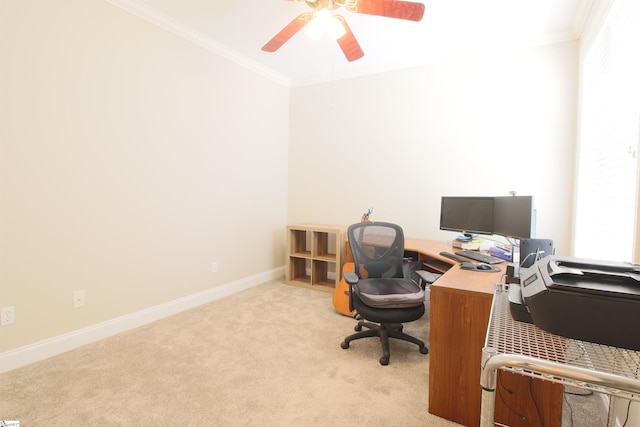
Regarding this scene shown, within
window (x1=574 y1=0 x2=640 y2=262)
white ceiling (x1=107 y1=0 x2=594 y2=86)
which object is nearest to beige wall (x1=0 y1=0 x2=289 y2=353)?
white ceiling (x1=107 y1=0 x2=594 y2=86)

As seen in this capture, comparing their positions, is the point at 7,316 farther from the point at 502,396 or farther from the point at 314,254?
the point at 502,396

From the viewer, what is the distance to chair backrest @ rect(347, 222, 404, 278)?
252 cm

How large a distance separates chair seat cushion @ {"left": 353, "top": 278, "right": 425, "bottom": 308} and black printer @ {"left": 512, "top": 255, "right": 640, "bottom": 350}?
1.23 m

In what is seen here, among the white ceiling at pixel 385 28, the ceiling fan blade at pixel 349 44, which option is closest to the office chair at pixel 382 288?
the ceiling fan blade at pixel 349 44

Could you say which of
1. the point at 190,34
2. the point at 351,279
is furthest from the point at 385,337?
the point at 190,34

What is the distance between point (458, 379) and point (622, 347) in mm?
987

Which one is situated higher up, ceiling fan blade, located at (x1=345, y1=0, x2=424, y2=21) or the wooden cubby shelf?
ceiling fan blade, located at (x1=345, y1=0, x2=424, y2=21)

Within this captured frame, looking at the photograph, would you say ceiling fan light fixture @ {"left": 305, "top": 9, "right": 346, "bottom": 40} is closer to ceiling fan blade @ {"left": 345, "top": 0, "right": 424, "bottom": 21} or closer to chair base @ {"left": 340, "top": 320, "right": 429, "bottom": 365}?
ceiling fan blade @ {"left": 345, "top": 0, "right": 424, "bottom": 21}

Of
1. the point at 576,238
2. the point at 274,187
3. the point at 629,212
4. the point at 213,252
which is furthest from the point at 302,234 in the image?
the point at 629,212

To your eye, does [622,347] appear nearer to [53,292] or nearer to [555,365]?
[555,365]

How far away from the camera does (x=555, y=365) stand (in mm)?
692

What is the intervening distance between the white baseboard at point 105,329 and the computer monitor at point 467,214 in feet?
7.90

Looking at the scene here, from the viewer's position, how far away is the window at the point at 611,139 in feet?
5.05

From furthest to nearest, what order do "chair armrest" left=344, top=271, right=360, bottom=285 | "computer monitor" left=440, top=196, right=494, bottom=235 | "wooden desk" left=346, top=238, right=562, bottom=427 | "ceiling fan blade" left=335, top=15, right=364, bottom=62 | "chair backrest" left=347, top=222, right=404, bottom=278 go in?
"computer monitor" left=440, top=196, right=494, bottom=235
"chair backrest" left=347, top=222, right=404, bottom=278
"chair armrest" left=344, top=271, right=360, bottom=285
"ceiling fan blade" left=335, top=15, right=364, bottom=62
"wooden desk" left=346, top=238, right=562, bottom=427
